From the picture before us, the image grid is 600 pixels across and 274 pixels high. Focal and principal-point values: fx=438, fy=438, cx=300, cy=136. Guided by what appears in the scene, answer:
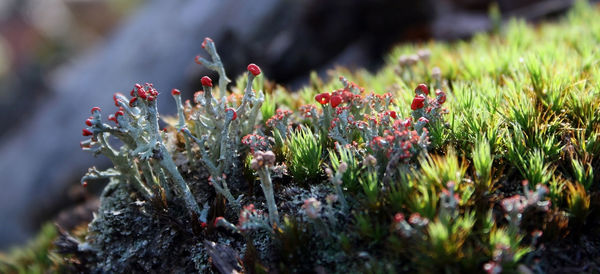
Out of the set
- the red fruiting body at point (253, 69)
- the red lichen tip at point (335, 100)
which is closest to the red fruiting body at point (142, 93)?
the red fruiting body at point (253, 69)

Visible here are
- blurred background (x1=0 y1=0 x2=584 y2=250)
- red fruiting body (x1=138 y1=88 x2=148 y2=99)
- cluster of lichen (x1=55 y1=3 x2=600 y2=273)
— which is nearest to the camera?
cluster of lichen (x1=55 y1=3 x2=600 y2=273)

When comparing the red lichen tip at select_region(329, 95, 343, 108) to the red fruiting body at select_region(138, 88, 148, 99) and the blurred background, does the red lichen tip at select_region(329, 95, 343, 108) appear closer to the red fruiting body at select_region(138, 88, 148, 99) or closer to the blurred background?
the red fruiting body at select_region(138, 88, 148, 99)

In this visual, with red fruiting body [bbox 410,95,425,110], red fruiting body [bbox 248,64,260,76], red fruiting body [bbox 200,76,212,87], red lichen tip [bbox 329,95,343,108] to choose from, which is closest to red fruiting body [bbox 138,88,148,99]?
red fruiting body [bbox 200,76,212,87]

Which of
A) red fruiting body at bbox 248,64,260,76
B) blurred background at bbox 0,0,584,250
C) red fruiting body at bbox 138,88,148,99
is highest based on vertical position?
blurred background at bbox 0,0,584,250

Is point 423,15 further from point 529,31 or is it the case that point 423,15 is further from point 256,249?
point 256,249

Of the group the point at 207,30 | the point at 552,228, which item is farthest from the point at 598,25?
the point at 207,30

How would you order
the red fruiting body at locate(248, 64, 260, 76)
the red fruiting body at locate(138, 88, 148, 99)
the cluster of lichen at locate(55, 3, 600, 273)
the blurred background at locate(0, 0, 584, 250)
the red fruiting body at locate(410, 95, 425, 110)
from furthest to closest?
1. the blurred background at locate(0, 0, 584, 250)
2. the red fruiting body at locate(248, 64, 260, 76)
3. the red fruiting body at locate(410, 95, 425, 110)
4. the red fruiting body at locate(138, 88, 148, 99)
5. the cluster of lichen at locate(55, 3, 600, 273)
